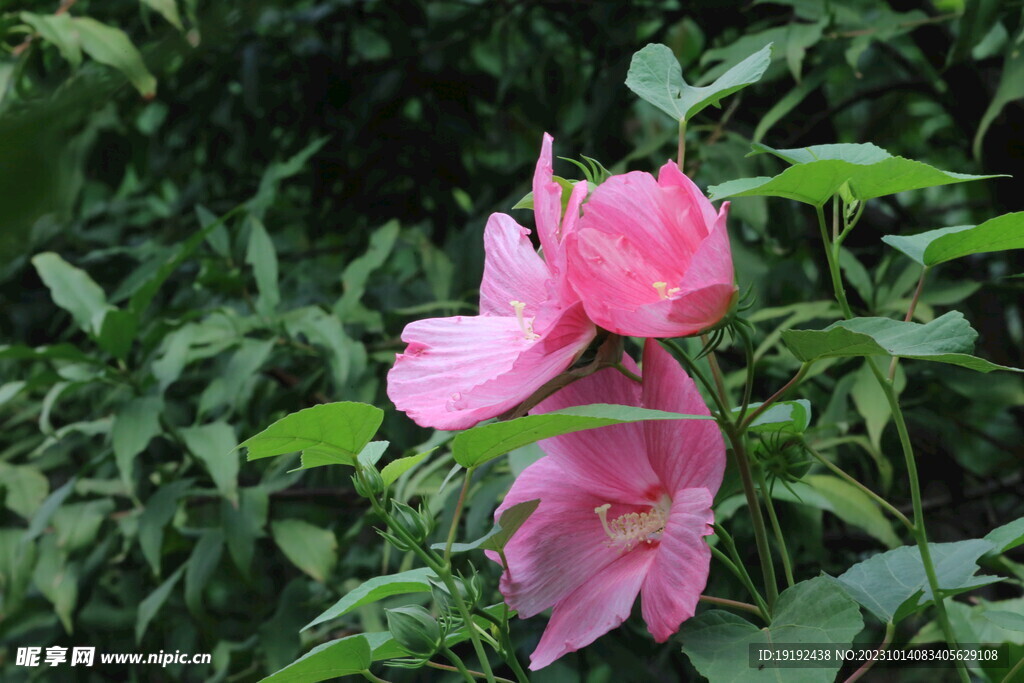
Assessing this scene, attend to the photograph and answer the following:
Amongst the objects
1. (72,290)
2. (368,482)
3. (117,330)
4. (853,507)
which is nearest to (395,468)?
(368,482)

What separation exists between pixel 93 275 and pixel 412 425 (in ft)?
1.85

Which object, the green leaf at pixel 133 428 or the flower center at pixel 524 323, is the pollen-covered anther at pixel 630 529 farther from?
the green leaf at pixel 133 428

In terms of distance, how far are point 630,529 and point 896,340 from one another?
0.36ft

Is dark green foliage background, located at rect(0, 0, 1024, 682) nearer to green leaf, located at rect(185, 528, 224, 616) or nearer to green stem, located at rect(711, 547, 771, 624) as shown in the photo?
green leaf, located at rect(185, 528, 224, 616)

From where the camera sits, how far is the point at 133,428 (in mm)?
865

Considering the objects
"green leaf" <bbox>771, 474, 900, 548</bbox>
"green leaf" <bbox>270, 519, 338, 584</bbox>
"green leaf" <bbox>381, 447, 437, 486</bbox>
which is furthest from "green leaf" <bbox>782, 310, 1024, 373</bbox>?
"green leaf" <bbox>270, 519, 338, 584</bbox>

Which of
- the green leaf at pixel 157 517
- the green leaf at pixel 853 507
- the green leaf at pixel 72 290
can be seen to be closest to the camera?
the green leaf at pixel 853 507

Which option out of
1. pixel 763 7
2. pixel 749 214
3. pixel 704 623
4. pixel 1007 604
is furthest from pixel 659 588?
pixel 763 7

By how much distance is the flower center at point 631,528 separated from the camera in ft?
1.10

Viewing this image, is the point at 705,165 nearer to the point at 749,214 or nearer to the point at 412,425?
the point at 749,214

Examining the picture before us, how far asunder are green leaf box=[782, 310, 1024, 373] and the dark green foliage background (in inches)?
18.2

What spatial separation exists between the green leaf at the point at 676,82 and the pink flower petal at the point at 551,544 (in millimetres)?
143

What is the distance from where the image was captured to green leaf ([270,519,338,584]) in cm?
88

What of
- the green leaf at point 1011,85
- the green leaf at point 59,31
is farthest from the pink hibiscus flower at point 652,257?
the green leaf at point 59,31
